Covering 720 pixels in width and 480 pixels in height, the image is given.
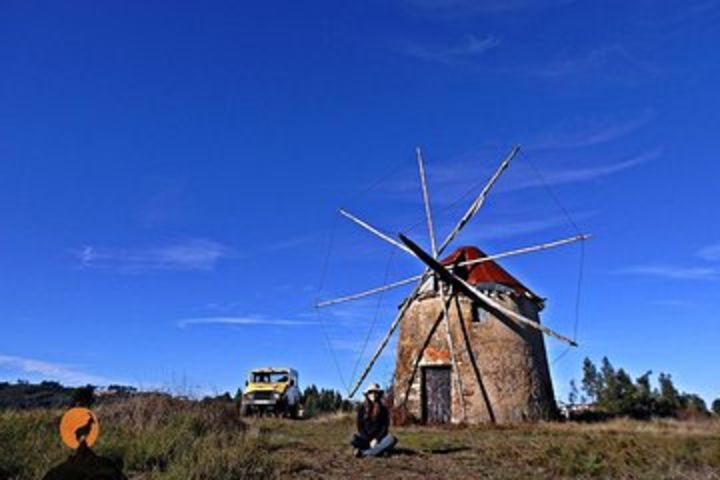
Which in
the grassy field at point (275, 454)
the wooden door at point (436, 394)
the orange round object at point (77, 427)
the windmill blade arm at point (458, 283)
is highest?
the windmill blade arm at point (458, 283)

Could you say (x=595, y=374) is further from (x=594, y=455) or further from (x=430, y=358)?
(x=594, y=455)

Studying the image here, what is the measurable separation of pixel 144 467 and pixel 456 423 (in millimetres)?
16592

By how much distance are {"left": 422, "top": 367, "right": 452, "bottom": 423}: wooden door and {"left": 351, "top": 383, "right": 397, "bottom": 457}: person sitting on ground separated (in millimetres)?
11616

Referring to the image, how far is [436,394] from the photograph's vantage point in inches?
980

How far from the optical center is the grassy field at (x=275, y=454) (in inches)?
333

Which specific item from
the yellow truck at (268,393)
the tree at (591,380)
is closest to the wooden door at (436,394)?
the yellow truck at (268,393)

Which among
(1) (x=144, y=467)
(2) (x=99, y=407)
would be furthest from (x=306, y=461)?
(2) (x=99, y=407)

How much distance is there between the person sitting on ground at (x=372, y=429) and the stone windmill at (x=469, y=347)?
417 inches

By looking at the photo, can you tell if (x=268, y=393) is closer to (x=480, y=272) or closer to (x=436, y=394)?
(x=436, y=394)

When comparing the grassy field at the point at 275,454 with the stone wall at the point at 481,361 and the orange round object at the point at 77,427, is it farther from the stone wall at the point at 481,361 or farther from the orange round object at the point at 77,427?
the stone wall at the point at 481,361

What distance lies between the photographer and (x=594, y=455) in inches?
436

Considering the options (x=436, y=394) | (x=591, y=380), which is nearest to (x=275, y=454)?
(x=436, y=394)

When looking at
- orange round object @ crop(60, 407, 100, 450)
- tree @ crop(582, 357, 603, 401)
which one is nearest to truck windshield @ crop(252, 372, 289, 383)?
orange round object @ crop(60, 407, 100, 450)

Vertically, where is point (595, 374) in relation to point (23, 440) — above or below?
above
